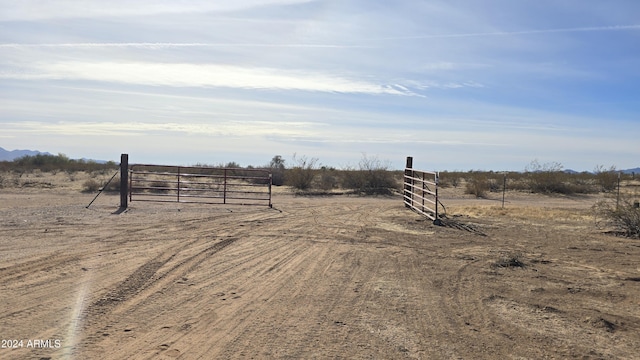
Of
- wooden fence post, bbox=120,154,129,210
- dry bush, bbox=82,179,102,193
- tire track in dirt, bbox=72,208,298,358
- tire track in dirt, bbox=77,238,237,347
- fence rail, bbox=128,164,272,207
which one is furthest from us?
dry bush, bbox=82,179,102,193

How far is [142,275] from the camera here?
868cm

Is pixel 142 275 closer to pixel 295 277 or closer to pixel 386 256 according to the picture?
pixel 295 277

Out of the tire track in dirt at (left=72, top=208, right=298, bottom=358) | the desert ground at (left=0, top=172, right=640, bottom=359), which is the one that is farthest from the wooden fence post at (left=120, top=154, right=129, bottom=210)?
the tire track in dirt at (left=72, top=208, right=298, bottom=358)

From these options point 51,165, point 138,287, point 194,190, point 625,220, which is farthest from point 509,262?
point 51,165

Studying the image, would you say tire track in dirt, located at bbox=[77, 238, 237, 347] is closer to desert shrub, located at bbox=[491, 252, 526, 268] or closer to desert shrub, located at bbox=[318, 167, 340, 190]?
desert shrub, located at bbox=[491, 252, 526, 268]

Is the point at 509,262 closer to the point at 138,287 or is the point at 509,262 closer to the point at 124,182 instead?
the point at 138,287

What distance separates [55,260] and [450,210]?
15844mm

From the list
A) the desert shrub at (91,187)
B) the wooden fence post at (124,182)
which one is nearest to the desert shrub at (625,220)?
the wooden fence post at (124,182)

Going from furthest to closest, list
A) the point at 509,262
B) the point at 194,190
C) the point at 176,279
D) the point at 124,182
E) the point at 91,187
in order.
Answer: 1. the point at 91,187
2. the point at 194,190
3. the point at 124,182
4. the point at 509,262
5. the point at 176,279

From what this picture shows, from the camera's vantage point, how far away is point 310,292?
7973 mm

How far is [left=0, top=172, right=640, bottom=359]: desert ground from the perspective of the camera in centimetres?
580

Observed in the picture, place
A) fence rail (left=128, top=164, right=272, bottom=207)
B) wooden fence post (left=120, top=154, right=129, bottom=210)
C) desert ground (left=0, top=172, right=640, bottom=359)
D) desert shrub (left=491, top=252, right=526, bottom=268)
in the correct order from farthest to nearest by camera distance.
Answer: fence rail (left=128, top=164, right=272, bottom=207)
wooden fence post (left=120, top=154, right=129, bottom=210)
desert shrub (left=491, top=252, right=526, bottom=268)
desert ground (left=0, top=172, right=640, bottom=359)

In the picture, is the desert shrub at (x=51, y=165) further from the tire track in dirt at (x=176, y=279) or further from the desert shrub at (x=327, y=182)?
the tire track in dirt at (x=176, y=279)

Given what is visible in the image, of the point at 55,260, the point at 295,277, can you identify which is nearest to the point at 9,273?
the point at 55,260
